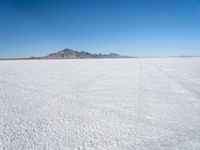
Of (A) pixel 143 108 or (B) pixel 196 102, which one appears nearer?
(A) pixel 143 108

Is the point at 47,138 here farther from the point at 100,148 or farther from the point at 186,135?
the point at 186,135

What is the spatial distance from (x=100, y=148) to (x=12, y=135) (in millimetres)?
1189

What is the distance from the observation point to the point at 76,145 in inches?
74.8

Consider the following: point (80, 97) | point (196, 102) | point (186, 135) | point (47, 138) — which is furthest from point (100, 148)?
point (196, 102)

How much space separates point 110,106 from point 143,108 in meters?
0.65

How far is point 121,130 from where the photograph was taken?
2266 mm

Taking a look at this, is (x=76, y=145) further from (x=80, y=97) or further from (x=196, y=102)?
(x=196, y=102)

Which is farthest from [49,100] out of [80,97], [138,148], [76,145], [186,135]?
[186,135]

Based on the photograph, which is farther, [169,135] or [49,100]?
[49,100]

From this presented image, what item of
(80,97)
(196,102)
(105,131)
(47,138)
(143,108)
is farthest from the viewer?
(80,97)

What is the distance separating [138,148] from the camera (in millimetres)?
1836

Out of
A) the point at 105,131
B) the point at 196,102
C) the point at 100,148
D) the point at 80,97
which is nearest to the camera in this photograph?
the point at 100,148

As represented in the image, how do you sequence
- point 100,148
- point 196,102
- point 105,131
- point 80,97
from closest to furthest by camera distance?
1. point 100,148
2. point 105,131
3. point 196,102
4. point 80,97

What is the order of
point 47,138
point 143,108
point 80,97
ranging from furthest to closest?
point 80,97, point 143,108, point 47,138
